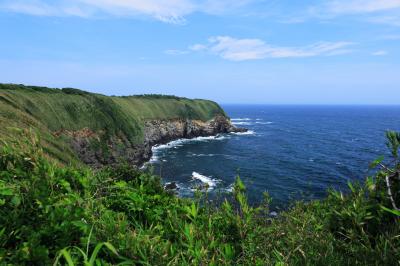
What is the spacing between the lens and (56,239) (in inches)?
144

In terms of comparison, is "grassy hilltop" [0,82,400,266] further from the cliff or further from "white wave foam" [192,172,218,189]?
"white wave foam" [192,172,218,189]

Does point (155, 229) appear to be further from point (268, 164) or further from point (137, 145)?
point (137, 145)

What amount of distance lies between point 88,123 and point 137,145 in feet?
44.7

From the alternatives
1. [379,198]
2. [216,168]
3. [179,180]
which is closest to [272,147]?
[216,168]

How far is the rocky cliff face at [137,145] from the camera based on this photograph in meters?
62.6

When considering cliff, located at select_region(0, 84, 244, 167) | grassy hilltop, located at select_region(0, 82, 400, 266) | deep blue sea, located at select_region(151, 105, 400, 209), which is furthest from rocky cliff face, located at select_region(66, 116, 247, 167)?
grassy hilltop, located at select_region(0, 82, 400, 266)

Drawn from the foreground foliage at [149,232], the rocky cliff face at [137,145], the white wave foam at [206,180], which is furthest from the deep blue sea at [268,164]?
the foreground foliage at [149,232]

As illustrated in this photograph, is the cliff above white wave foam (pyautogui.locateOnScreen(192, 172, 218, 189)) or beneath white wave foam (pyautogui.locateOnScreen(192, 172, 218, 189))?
above

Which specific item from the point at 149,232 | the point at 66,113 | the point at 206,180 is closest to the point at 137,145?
the point at 66,113

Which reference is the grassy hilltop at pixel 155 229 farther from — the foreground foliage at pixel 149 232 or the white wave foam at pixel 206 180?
the white wave foam at pixel 206 180

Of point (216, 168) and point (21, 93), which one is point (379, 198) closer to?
point (216, 168)

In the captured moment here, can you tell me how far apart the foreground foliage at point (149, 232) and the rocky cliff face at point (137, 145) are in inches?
1261

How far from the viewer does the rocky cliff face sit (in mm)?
62625

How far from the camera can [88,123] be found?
70.1m
